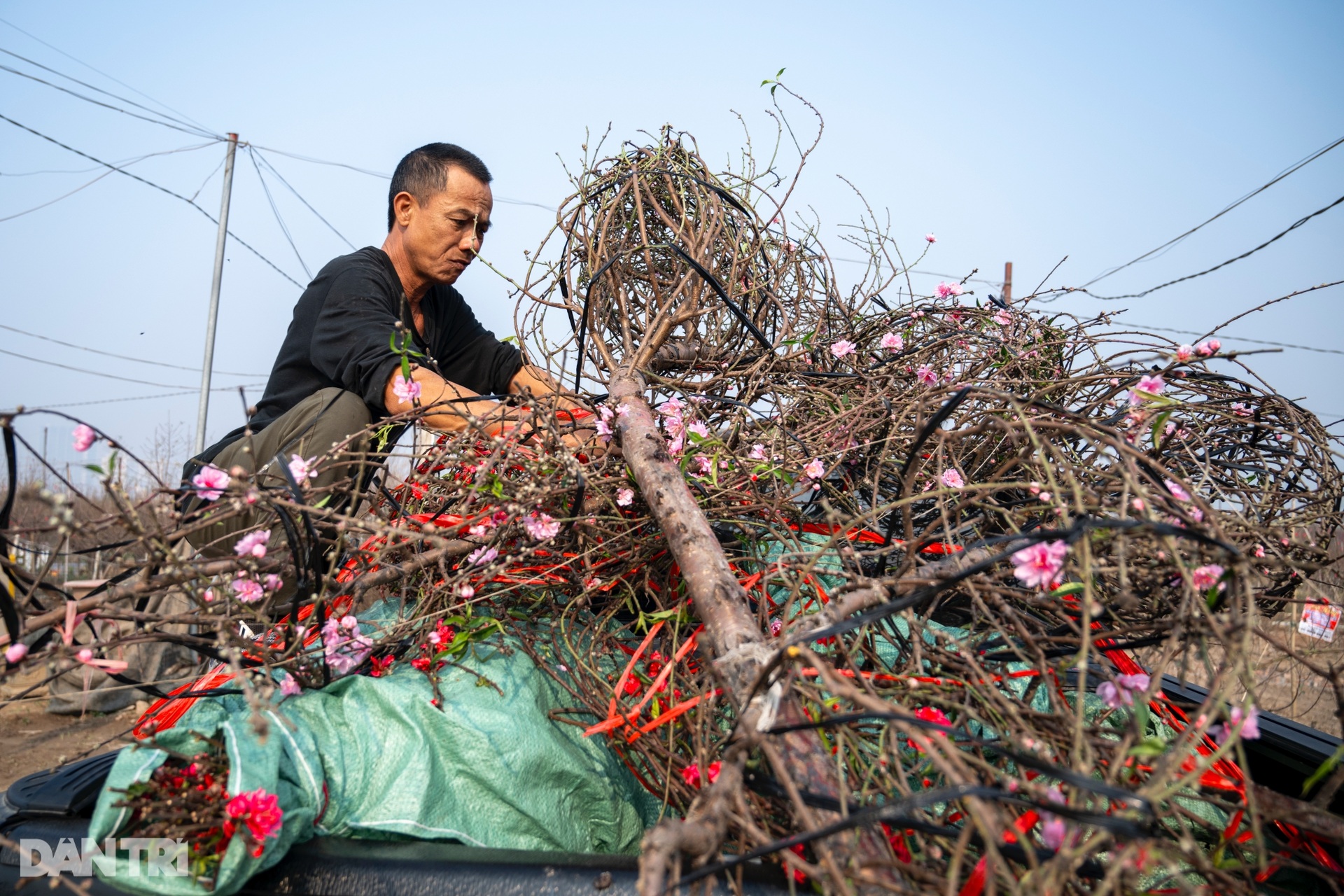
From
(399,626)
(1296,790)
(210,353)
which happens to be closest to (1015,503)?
(1296,790)

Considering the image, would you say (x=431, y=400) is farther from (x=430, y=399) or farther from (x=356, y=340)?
(x=356, y=340)

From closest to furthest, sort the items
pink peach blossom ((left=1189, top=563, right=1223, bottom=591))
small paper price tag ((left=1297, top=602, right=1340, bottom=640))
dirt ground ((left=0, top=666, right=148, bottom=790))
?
pink peach blossom ((left=1189, top=563, right=1223, bottom=591))
small paper price tag ((left=1297, top=602, right=1340, bottom=640))
dirt ground ((left=0, top=666, right=148, bottom=790))

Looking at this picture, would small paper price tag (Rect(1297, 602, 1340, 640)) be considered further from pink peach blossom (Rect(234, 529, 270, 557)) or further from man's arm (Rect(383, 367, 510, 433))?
pink peach blossom (Rect(234, 529, 270, 557))

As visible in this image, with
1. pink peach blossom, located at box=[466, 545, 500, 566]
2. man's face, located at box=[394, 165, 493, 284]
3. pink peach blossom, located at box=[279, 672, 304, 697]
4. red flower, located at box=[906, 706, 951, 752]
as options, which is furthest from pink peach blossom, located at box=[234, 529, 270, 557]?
man's face, located at box=[394, 165, 493, 284]

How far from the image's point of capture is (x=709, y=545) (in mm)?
1575

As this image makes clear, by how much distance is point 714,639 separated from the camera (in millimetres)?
1373

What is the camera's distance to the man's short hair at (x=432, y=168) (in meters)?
2.93

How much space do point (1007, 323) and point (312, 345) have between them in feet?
7.95

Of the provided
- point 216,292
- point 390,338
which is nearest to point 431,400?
point 390,338

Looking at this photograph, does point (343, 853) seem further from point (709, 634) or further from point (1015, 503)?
point (1015, 503)

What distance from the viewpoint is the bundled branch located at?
3.25 ft

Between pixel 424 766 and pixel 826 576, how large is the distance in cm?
Answer: 95

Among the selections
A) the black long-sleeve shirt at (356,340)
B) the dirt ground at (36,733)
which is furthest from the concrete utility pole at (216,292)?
the black long-sleeve shirt at (356,340)

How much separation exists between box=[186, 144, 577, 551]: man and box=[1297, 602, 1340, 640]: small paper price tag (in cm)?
177
